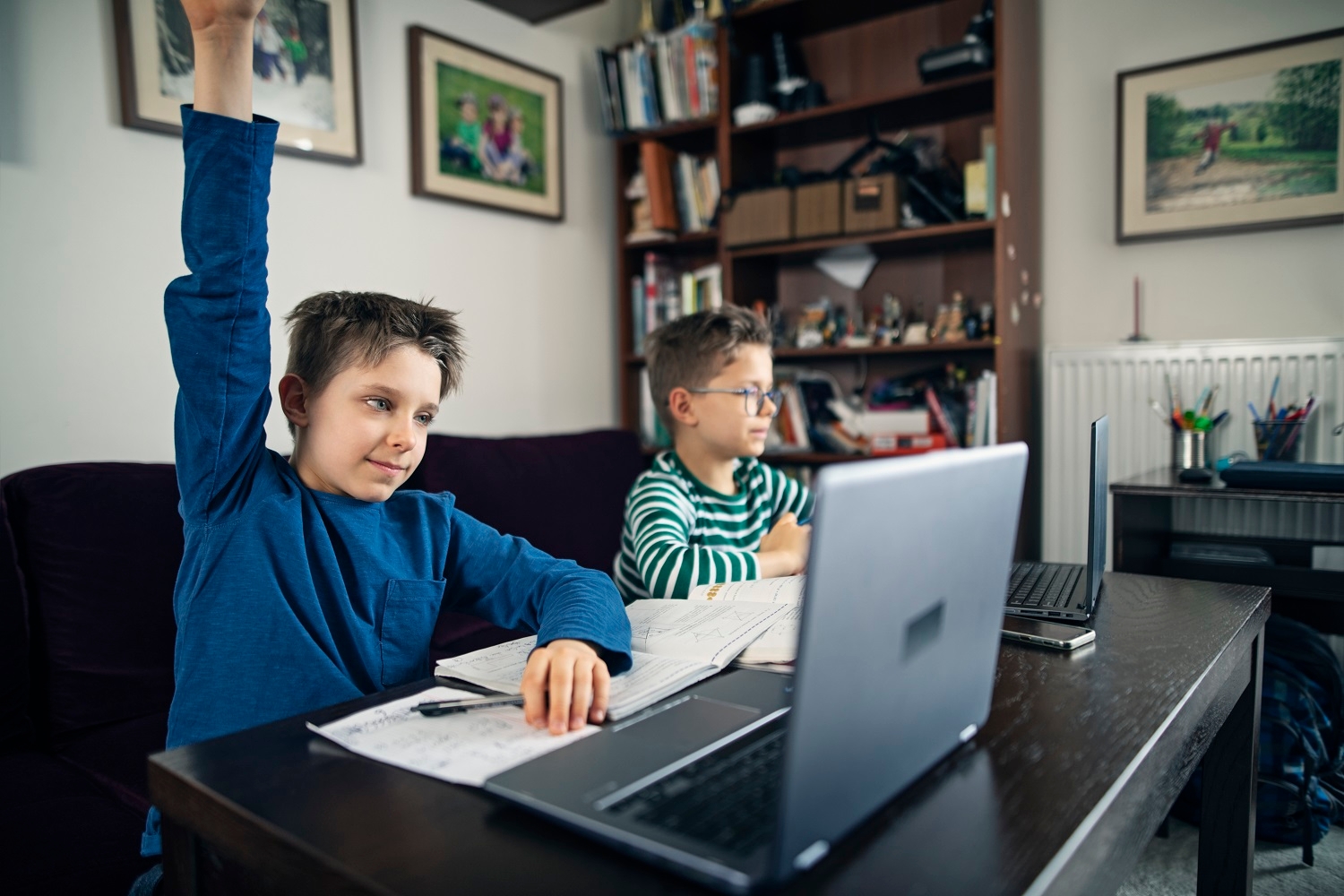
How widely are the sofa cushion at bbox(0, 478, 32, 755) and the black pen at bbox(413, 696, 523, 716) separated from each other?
103 centimetres

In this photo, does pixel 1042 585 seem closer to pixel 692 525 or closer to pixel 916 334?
pixel 692 525

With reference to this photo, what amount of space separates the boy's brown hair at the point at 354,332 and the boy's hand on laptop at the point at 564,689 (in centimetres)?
47

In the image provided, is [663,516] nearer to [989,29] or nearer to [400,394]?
[400,394]

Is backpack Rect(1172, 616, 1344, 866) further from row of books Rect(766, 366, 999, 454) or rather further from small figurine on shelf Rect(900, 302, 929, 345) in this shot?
small figurine on shelf Rect(900, 302, 929, 345)

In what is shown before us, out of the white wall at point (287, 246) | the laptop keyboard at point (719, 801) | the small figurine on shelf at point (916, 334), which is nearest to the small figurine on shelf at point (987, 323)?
the small figurine on shelf at point (916, 334)

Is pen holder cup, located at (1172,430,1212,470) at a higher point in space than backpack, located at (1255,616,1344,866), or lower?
higher

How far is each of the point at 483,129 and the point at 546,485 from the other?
116cm

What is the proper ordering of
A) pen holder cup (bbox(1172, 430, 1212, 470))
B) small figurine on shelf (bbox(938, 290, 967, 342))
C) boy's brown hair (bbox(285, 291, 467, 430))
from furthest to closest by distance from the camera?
small figurine on shelf (bbox(938, 290, 967, 342)) → pen holder cup (bbox(1172, 430, 1212, 470)) → boy's brown hair (bbox(285, 291, 467, 430))

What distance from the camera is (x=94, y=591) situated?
1.49 metres

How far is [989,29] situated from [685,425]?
1.61m

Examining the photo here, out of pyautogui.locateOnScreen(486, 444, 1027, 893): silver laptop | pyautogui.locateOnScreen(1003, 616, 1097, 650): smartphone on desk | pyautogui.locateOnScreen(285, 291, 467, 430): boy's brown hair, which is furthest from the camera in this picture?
pyautogui.locateOnScreen(285, 291, 467, 430): boy's brown hair

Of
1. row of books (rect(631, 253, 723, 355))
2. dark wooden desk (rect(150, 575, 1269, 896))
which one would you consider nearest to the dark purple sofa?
dark wooden desk (rect(150, 575, 1269, 896))

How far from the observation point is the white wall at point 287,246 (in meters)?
1.79

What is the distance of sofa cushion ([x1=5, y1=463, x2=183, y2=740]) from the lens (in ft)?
4.74
